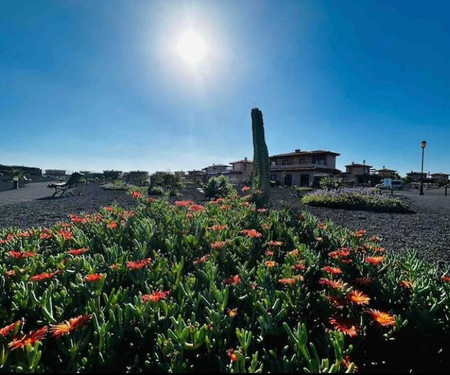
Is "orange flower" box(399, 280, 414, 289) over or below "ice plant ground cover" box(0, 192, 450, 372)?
over

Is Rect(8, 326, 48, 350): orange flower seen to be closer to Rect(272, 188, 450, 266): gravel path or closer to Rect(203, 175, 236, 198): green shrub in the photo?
Rect(272, 188, 450, 266): gravel path

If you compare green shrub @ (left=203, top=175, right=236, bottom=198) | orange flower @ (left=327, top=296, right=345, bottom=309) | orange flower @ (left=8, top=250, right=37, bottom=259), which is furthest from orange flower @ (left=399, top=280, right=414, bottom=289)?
green shrub @ (left=203, top=175, right=236, bottom=198)

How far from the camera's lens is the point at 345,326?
152cm

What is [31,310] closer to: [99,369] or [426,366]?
[99,369]

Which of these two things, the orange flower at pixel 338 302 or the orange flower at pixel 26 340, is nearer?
the orange flower at pixel 26 340

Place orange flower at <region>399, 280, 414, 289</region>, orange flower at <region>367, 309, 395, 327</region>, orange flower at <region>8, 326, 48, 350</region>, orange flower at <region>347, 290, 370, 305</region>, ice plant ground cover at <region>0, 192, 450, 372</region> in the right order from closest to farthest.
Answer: orange flower at <region>8, 326, 48, 350</region> → ice plant ground cover at <region>0, 192, 450, 372</region> → orange flower at <region>367, 309, 395, 327</region> → orange flower at <region>347, 290, 370, 305</region> → orange flower at <region>399, 280, 414, 289</region>

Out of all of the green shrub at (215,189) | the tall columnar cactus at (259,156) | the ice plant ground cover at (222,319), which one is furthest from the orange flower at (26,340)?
the green shrub at (215,189)

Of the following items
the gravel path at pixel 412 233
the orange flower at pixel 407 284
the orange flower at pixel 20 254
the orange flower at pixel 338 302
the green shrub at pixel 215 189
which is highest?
the green shrub at pixel 215 189

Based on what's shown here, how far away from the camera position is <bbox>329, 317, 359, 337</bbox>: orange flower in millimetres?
1444

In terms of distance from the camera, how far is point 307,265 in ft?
7.96

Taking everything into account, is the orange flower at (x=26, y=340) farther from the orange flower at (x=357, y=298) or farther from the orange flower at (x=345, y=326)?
the orange flower at (x=357, y=298)

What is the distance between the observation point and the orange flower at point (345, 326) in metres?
1.44

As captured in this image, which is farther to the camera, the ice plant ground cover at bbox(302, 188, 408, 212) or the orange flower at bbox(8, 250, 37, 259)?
the ice plant ground cover at bbox(302, 188, 408, 212)

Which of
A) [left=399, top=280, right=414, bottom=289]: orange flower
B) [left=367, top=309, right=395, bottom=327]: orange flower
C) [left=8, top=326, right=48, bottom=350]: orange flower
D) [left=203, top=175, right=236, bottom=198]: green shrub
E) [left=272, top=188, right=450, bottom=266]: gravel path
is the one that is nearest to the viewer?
[left=8, top=326, right=48, bottom=350]: orange flower
